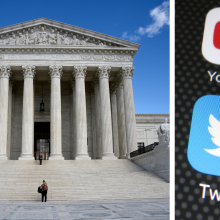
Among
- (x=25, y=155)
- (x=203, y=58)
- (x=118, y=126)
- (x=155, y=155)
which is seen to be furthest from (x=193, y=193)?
(x=118, y=126)

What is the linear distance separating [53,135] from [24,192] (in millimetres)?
15144

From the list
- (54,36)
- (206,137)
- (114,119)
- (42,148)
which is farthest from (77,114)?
(206,137)

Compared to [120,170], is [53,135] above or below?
above

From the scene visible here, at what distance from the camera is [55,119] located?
3684cm

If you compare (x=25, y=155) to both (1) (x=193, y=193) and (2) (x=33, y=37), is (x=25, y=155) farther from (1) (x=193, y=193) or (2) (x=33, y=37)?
(1) (x=193, y=193)

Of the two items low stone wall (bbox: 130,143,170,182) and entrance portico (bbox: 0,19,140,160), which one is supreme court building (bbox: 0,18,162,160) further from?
low stone wall (bbox: 130,143,170,182)

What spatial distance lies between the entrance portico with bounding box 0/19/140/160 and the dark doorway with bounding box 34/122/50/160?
3.45 metres

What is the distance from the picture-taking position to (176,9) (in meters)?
5.77

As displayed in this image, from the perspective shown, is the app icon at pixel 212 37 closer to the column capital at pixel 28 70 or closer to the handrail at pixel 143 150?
the handrail at pixel 143 150

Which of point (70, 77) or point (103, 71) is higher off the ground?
point (103, 71)

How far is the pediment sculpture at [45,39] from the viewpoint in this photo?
128 feet

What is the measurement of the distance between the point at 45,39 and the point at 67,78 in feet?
23.4

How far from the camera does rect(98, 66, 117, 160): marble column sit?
36.9m

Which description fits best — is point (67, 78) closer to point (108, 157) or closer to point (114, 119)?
point (114, 119)
